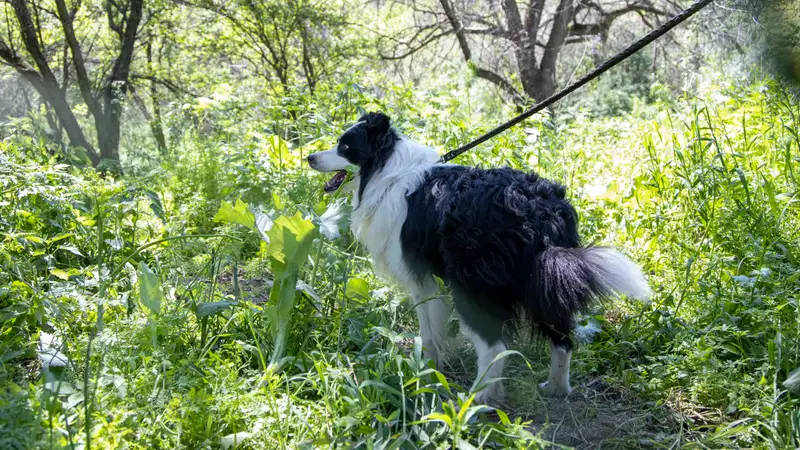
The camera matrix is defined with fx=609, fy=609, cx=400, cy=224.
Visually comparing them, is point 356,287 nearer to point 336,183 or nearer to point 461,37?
point 336,183

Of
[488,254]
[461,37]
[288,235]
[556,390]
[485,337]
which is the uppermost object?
[461,37]

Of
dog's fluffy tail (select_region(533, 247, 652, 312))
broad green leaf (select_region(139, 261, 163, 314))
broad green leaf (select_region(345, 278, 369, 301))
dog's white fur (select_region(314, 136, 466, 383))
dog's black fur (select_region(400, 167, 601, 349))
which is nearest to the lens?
dog's fluffy tail (select_region(533, 247, 652, 312))

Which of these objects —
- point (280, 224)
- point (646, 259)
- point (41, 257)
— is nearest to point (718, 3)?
point (646, 259)

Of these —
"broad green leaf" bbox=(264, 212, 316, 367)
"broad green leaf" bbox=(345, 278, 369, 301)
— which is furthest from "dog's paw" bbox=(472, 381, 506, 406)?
"broad green leaf" bbox=(264, 212, 316, 367)

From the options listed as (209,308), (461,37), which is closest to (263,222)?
(209,308)

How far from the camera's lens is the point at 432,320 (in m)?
3.21

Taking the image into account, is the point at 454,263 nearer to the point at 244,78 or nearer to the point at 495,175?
Answer: the point at 495,175

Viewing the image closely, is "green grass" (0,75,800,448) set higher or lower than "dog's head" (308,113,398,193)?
lower

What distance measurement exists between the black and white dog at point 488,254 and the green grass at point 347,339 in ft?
0.64

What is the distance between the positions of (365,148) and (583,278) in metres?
1.54

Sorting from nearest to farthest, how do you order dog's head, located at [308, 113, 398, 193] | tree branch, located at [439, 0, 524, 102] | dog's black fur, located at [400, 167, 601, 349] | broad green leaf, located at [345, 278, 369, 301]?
dog's black fur, located at [400, 167, 601, 349]
broad green leaf, located at [345, 278, 369, 301]
dog's head, located at [308, 113, 398, 193]
tree branch, located at [439, 0, 524, 102]

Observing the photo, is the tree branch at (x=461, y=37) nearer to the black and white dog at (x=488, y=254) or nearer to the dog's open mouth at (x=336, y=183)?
the dog's open mouth at (x=336, y=183)

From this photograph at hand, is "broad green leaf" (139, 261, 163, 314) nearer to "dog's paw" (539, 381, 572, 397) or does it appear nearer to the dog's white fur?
the dog's white fur

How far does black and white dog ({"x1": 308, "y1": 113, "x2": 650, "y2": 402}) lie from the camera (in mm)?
2467
